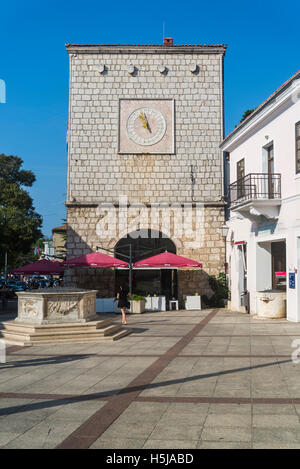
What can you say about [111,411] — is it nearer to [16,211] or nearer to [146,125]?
[146,125]

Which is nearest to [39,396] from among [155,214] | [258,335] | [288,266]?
[258,335]

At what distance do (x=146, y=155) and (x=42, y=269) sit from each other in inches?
323

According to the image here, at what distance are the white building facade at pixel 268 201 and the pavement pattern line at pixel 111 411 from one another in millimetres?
7780

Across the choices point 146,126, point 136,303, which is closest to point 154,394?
point 136,303

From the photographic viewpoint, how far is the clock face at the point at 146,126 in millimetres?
25625

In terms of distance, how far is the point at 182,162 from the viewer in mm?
25469

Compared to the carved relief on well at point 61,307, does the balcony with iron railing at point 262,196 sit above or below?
above

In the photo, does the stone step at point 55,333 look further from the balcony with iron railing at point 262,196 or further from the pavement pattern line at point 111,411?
the balcony with iron railing at point 262,196

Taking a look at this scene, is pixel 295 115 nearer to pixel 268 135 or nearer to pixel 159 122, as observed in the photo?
pixel 268 135

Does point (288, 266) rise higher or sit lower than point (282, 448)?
higher

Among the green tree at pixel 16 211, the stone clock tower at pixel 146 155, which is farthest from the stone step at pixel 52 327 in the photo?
the green tree at pixel 16 211

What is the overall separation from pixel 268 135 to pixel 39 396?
13.8 m

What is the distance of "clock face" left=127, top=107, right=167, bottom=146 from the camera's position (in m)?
25.6

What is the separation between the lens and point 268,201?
16859mm
